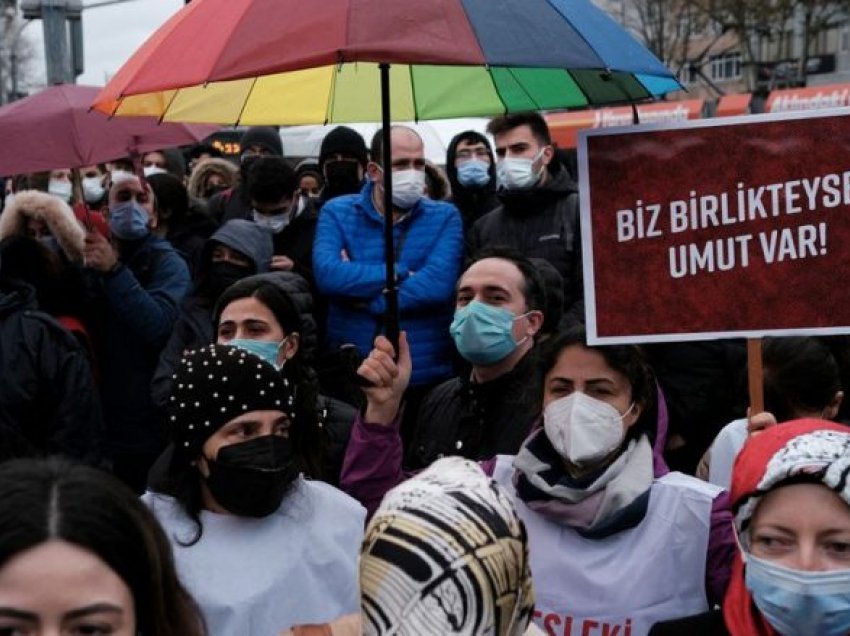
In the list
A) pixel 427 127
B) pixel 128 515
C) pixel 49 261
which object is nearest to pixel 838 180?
pixel 128 515

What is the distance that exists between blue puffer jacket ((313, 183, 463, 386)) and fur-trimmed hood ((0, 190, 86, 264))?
120 centimetres

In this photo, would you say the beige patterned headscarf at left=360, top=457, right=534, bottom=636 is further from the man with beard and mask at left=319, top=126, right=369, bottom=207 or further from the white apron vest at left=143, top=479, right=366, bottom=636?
the man with beard and mask at left=319, top=126, right=369, bottom=207

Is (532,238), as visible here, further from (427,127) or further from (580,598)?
(427,127)

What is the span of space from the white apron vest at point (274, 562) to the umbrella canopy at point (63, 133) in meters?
2.53

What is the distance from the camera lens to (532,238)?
Answer: 5.67 metres

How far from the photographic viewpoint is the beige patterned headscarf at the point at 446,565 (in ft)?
5.93

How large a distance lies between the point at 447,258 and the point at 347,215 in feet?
1.59

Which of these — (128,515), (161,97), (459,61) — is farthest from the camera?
(161,97)

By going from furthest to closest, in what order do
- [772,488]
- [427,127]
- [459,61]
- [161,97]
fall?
[427,127]
[161,97]
[459,61]
[772,488]

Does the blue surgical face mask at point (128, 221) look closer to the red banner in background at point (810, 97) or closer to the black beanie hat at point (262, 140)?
the black beanie hat at point (262, 140)

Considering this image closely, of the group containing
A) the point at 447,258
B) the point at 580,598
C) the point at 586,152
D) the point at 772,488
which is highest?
the point at 586,152

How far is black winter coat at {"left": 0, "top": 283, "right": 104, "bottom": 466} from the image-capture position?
15.6 feet

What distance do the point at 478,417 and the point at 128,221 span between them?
252 centimetres

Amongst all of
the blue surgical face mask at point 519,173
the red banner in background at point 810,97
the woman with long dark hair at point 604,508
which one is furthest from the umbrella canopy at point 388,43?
the red banner in background at point 810,97
